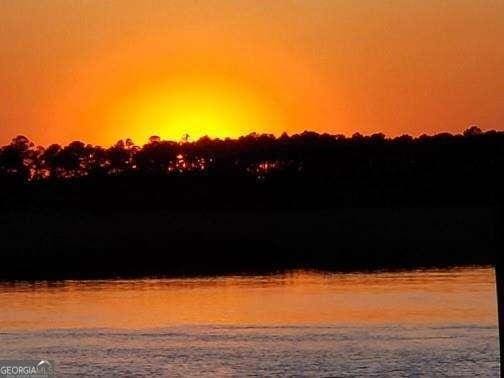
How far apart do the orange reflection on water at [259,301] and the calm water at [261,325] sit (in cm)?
3

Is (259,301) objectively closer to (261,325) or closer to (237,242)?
(261,325)

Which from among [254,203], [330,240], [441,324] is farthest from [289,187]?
[441,324]

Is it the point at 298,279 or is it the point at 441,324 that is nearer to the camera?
the point at 441,324

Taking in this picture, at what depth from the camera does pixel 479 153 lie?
83.1 meters

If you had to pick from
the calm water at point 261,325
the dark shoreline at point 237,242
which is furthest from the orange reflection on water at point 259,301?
the dark shoreline at point 237,242

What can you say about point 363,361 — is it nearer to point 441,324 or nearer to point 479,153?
point 441,324

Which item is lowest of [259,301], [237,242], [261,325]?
[261,325]

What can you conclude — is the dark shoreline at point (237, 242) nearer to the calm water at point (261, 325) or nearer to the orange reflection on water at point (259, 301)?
the orange reflection on water at point (259, 301)

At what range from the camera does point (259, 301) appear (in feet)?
112

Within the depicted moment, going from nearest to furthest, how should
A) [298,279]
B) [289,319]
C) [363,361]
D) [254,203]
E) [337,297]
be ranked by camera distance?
1. [363,361]
2. [289,319]
3. [337,297]
4. [298,279]
5. [254,203]

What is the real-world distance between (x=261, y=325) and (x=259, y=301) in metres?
4.81

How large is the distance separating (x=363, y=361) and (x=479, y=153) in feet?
199

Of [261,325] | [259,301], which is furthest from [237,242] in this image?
[261,325]

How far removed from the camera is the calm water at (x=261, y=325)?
926 inches
